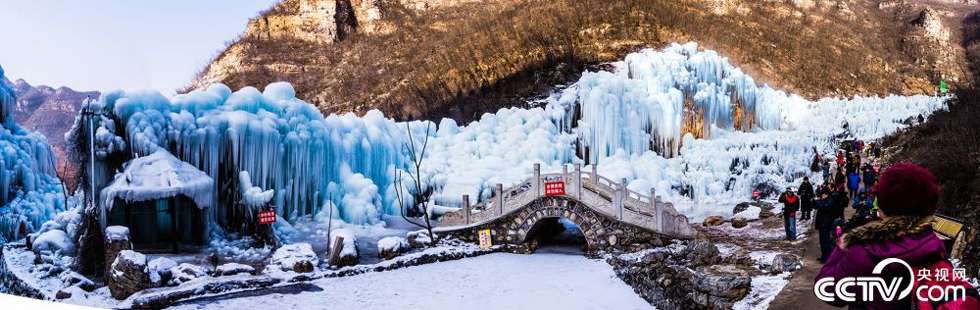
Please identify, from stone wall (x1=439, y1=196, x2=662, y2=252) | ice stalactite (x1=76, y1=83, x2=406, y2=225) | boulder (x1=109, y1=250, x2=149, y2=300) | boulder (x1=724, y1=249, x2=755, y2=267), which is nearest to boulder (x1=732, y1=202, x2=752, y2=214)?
stone wall (x1=439, y1=196, x2=662, y2=252)

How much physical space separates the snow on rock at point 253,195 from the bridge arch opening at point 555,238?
3.33 meters

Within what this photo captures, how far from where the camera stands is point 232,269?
20.3 ft

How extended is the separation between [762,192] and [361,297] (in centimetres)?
734

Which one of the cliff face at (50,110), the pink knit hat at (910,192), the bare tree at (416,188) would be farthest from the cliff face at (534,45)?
the pink knit hat at (910,192)

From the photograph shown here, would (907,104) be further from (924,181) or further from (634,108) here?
(924,181)

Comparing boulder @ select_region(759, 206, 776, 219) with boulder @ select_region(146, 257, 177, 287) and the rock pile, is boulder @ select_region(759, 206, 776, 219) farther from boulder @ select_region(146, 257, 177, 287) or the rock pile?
boulder @ select_region(146, 257, 177, 287)

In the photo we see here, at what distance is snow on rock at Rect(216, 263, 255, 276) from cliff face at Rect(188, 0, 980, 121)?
2.09 meters

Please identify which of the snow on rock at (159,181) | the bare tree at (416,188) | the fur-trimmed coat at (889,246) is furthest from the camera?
the bare tree at (416,188)

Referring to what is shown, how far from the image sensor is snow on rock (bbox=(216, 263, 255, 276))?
614cm

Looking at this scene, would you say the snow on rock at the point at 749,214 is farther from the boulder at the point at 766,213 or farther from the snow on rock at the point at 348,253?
the snow on rock at the point at 348,253

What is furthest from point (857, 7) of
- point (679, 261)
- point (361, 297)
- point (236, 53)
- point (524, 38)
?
point (524, 38)

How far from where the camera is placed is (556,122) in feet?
42.8

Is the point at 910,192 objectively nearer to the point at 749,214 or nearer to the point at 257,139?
the point at 257,139

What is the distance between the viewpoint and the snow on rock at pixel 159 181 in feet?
21.0
